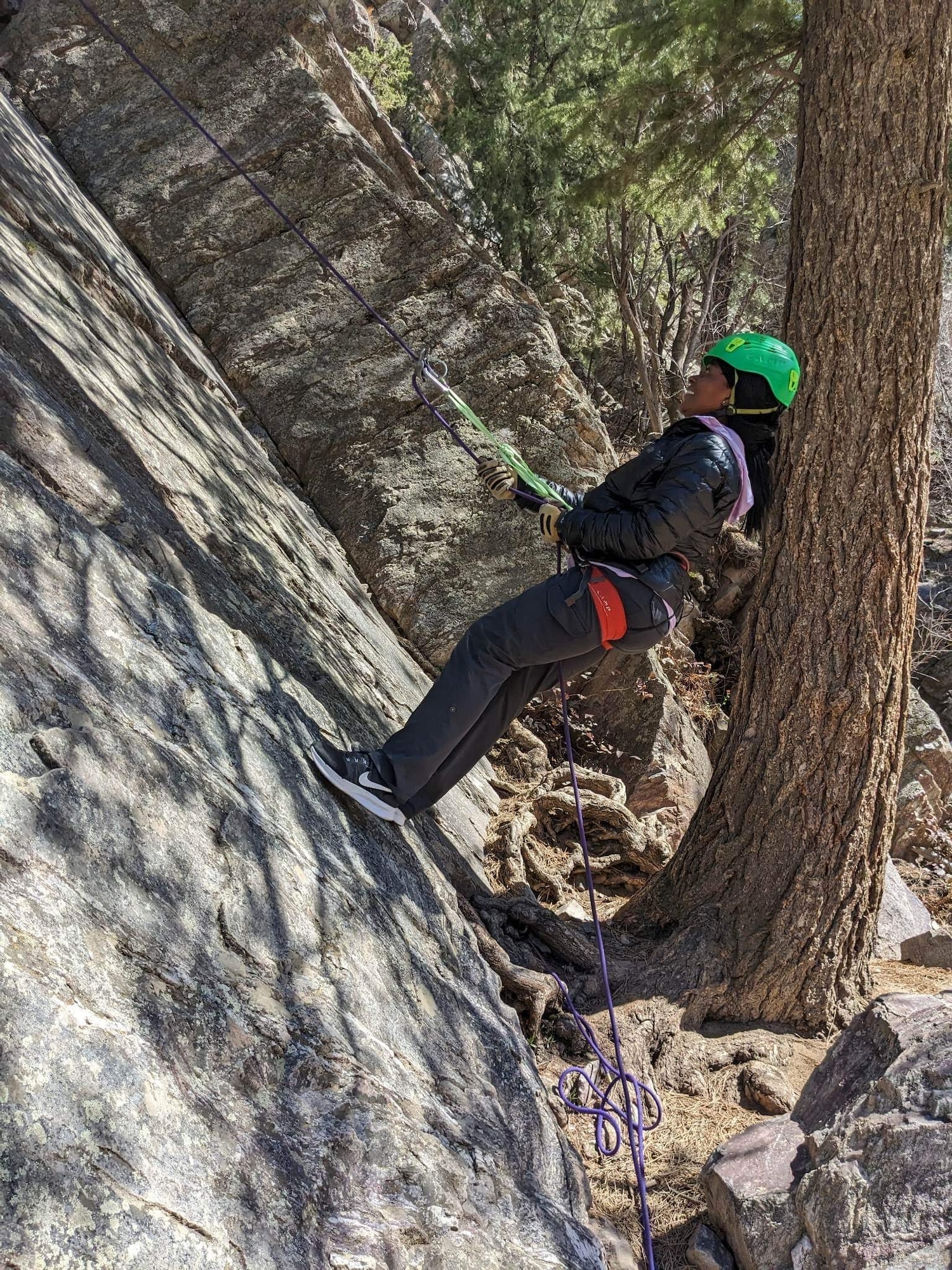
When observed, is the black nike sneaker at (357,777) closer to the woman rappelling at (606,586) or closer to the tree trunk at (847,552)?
the woman rappelling at (606,586)

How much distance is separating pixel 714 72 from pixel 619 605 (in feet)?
12.3

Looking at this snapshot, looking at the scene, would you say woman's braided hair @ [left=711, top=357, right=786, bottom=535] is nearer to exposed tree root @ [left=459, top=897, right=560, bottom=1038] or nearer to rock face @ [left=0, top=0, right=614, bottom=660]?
exposed tree root @ [left=459, top=897, right=560, bottom=1038]

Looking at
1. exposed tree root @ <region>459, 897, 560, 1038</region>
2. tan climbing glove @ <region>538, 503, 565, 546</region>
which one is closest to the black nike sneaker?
exposed tree root @ <region>459, 897, 560, 1038</region>

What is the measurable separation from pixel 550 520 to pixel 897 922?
119 inches

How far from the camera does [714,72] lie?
5.52 meters

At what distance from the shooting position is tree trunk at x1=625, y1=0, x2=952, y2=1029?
4066 mm

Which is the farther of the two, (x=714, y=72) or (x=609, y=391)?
(x=609, y=391)

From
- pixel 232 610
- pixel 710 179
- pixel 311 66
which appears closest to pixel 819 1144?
pixel 232 610

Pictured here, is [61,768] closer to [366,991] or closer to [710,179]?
[366,991]

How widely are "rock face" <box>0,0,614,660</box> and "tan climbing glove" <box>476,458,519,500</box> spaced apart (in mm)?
2235

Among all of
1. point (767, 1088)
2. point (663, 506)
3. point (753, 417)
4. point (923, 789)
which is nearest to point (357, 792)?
point (663, 506)

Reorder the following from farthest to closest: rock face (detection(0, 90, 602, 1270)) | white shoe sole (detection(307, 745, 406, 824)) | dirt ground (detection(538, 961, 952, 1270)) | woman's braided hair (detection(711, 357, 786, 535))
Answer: woman's braided hair (detection(711, 357, 786, 535)) → white shoe sole (detection(307, 745, 406, 824)) → dirt ground (detection(538, 961, 952, 1270)) → rock face (detection(0, 90, 602, 1270))

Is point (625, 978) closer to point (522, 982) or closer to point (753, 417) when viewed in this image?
point (522, 982)

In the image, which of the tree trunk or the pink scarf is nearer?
the pink scarf
